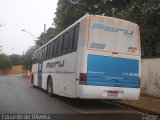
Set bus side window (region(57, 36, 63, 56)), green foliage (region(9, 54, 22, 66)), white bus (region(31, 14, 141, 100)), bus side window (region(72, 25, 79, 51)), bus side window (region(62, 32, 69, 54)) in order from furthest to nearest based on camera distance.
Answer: green foliage (region(9, 54, 22, 66)) → bus side window (region(57, 36, 63, 56)) → bus side window (region(62, 32, 69, 54)) → bus side window (region(72, 25, 79, 51)) → white bus (region(31, 14, 141, 100))

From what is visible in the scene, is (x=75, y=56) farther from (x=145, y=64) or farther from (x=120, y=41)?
(x=145, y=64)

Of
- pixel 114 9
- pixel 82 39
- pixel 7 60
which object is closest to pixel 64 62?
pixel 82 39

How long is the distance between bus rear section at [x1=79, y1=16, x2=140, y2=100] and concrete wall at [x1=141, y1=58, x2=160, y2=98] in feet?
14.8

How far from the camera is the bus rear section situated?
492 inches

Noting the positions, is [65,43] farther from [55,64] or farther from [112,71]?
[112,71]

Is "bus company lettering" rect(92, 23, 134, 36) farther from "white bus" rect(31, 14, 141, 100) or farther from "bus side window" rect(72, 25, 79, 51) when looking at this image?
"bus side window" rect(72, 25, 79, 51)

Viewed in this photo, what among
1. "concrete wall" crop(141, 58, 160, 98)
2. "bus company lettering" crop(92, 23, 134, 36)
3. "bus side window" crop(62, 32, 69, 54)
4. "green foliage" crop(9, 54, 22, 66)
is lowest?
"concrete wall" crop(141, 58, 160, 98)

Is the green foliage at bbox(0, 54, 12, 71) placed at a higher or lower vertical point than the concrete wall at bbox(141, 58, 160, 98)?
higher

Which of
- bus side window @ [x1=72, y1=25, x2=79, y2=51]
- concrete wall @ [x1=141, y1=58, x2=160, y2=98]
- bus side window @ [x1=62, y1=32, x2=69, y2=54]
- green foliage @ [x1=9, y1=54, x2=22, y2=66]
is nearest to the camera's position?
bus side window @ [x1=72, y1=25, x2=79, y2=51]

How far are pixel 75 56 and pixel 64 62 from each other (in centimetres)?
187

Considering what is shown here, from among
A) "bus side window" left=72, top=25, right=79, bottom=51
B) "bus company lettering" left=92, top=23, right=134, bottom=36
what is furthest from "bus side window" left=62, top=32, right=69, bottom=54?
"bus company lettering" left=92, top=23, right=134, bottom=36

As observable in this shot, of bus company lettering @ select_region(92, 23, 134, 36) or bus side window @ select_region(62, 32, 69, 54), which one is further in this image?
bus side window @ select_region(62, 32, 69, 54)

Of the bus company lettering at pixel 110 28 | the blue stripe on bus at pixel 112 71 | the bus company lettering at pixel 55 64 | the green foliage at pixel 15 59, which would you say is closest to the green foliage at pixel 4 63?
the green foliage at pixel 15 59

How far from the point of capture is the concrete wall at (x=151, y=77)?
1766cm
